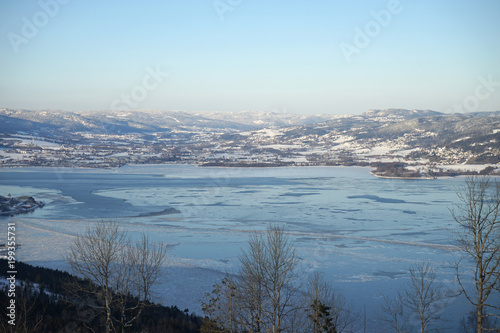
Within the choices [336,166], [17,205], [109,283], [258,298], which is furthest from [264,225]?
[336,166]

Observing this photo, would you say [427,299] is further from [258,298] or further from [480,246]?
[258,298]

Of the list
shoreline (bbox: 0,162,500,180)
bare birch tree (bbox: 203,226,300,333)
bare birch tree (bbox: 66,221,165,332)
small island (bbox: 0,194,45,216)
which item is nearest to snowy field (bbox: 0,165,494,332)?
small island (bbox: 0,194,45,216)

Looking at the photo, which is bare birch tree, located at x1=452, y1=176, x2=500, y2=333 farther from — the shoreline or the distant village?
the distant village

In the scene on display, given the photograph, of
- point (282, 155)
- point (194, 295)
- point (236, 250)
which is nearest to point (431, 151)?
point (282, 155)

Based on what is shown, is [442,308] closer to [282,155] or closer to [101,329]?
[101,329]

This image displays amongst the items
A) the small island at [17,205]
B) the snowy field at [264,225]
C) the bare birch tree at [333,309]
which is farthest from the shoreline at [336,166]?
the bare birch tree at [333,309]
